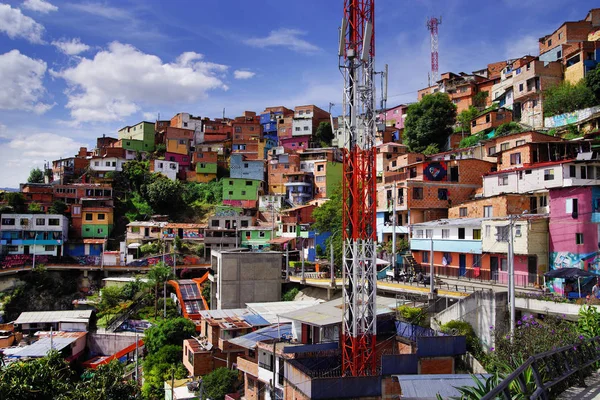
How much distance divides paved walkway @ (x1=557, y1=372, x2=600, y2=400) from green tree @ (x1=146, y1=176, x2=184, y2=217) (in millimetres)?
→ 57337

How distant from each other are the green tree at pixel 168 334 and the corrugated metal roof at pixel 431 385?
1988 cm

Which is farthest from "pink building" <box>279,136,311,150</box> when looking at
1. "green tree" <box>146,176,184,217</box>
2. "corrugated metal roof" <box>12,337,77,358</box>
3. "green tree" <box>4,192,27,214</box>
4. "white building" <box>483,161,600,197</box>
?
"corrugated metal roof" <box>12,337,77,358</box>

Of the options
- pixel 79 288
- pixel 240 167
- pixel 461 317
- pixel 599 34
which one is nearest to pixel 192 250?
pixel 79 288

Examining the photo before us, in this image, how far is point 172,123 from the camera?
261ft

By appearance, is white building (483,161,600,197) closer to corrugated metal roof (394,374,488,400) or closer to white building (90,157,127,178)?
corrugated metal roof (394,374,488,400)

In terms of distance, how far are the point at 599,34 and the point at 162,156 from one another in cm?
5463

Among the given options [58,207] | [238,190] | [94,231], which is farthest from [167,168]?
[58,207]

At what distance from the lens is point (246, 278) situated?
3769cm

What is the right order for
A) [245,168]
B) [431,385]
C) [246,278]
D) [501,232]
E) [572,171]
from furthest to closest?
[245,168]
[246,278]
[572,171]
[501,232]
[431,385]

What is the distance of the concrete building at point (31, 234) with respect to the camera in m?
50.5

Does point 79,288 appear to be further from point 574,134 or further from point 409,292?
point 574,134

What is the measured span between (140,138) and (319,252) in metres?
40.8

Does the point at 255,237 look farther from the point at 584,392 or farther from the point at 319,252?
the point at 584,392

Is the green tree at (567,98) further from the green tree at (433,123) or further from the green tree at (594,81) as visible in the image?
the green tree at (433,123)
